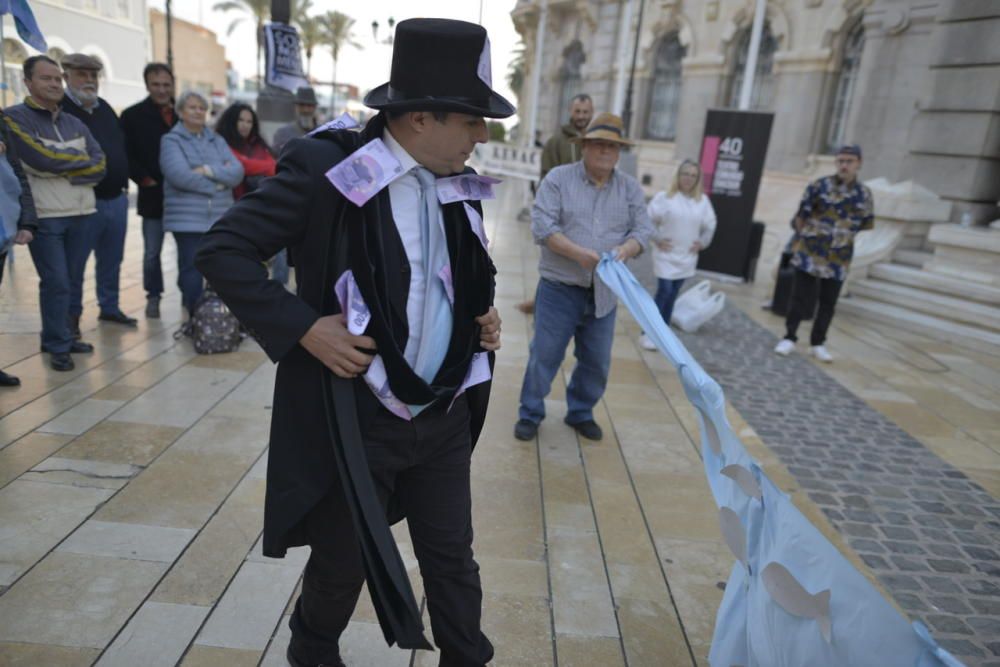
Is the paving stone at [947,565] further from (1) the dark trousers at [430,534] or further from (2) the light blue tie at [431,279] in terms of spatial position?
(2) the light blue tie at [431,279]

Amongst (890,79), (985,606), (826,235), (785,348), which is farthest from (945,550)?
(890,79)

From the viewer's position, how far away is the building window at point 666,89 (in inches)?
888

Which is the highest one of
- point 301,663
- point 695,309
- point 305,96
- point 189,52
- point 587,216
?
point 189,52

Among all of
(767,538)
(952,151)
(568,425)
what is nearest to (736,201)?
(952,151)

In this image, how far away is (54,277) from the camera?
491 cm

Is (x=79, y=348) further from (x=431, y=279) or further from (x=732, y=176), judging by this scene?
(x=732, y=176)

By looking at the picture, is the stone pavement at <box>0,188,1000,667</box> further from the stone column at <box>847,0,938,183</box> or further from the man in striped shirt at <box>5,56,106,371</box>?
the stone column at <box>847,0,938,183</box>

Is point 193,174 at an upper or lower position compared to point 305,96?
lower

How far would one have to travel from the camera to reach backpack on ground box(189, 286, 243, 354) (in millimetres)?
5637

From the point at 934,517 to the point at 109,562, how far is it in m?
4.19

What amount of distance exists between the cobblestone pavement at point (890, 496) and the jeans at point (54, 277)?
4.99m

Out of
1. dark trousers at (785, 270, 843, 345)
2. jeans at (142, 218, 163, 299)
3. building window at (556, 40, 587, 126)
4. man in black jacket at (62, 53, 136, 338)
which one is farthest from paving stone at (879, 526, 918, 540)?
building window at (556, 40, 587, 126)

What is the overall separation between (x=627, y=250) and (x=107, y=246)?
4.29 m

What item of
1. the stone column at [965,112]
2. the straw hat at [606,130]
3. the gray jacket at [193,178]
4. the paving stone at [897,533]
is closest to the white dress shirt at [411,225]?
the straw hat at [606,130]
